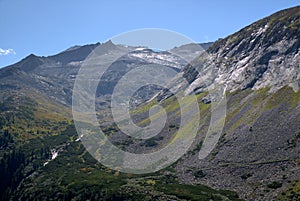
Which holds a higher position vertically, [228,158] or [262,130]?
[262,130]

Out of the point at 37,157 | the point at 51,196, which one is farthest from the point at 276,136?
the point at 37,157

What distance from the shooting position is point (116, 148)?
6575 inches

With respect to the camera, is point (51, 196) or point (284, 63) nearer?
point (51, 196)

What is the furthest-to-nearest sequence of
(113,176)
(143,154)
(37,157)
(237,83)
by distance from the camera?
(237,83) → (37,157) → (143,154) → (113,176)

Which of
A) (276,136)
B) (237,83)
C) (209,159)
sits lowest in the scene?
(209,159)

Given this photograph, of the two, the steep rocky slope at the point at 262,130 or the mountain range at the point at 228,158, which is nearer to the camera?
the steep rocky slope at the point at 262,130

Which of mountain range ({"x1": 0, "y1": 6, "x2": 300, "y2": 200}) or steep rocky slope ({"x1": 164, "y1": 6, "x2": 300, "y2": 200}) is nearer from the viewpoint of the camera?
steep rocky slope ({"x1": 164, "y1": 6, "x2": 300, "y2": 200})

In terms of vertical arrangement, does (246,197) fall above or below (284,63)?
below

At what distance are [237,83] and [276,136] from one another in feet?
A: 266

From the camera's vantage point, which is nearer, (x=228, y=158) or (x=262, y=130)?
(x=228, y=158)

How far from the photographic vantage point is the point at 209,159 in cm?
12062

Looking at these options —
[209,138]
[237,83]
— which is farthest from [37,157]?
[237,83]

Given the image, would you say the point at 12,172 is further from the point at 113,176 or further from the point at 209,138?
the point at 209,138

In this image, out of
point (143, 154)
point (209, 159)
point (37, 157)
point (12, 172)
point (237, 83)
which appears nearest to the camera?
point (209, 159)
